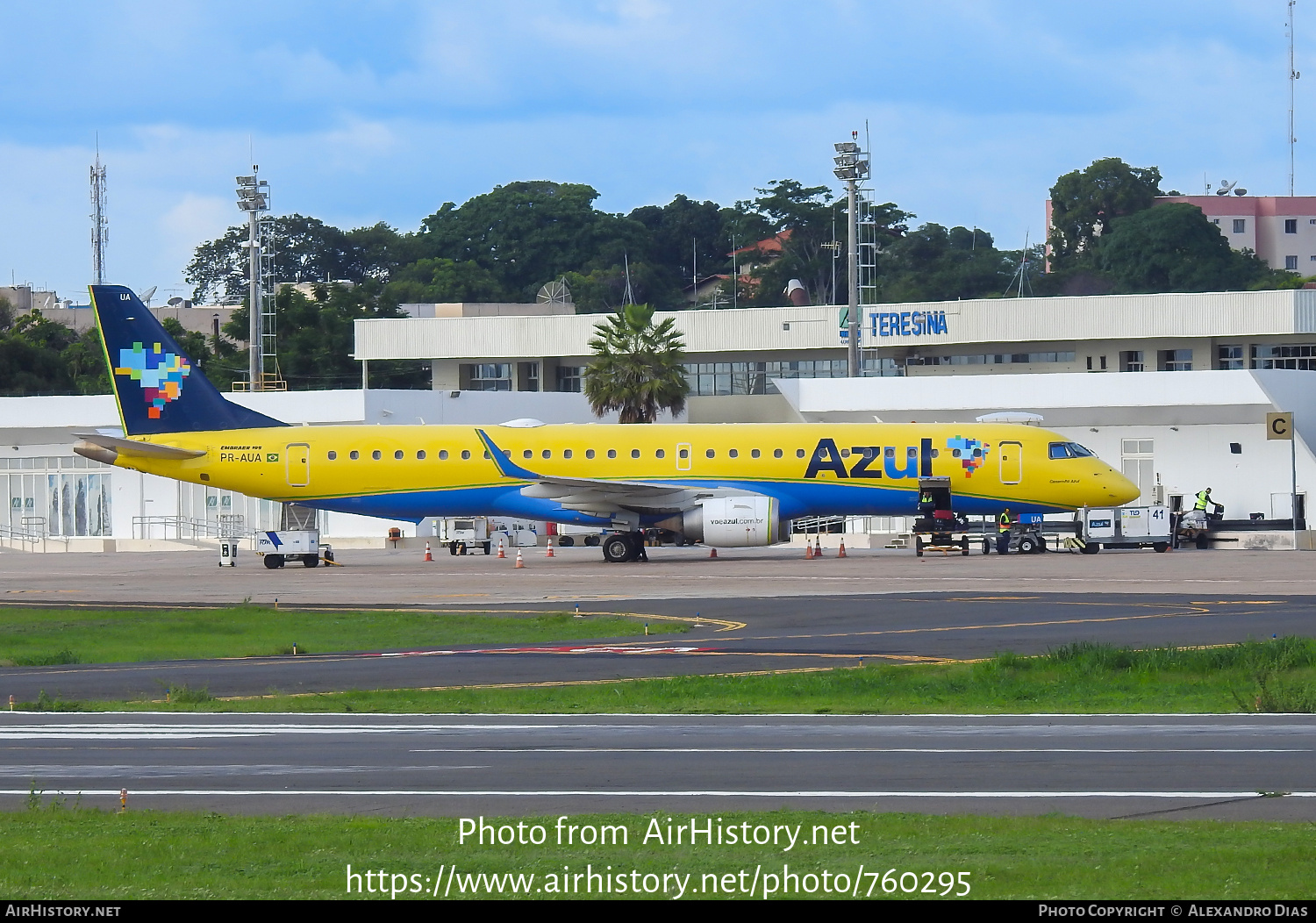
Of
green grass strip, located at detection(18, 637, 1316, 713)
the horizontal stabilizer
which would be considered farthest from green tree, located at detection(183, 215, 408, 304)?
green grass strip, located at detection(18, 637, 1316, 713)

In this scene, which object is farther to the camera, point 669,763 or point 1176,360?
point 1176,360

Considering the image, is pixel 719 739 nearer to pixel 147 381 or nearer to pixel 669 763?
pixel 669 763

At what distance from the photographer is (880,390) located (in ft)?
208

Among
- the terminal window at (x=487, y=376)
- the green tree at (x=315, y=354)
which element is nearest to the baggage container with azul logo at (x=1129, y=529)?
the terminal window at (x=487, y=376)

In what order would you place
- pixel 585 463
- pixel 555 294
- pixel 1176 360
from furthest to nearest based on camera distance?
pixel 555 294
pixel 1176 360
pixel 585 463

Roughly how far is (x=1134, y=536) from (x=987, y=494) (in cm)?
680

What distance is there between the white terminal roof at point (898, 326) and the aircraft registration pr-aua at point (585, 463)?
2928 centimetres

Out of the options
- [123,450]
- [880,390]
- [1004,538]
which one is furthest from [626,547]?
[880,390]

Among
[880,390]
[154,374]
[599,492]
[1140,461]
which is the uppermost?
[880,390]

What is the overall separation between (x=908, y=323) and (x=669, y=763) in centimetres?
6583

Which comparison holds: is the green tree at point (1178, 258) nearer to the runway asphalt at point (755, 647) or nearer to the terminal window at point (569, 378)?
the terminal window at point (569, 378)

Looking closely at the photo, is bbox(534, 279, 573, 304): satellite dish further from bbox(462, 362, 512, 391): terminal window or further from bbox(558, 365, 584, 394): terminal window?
bbox(462, 362, 512, 391): terminal window

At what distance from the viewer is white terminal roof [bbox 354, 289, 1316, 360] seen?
71750 mm

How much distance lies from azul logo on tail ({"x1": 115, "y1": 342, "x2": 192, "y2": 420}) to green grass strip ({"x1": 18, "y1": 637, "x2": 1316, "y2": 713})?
28872 millimetres
